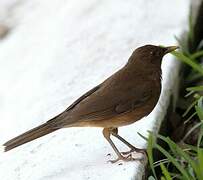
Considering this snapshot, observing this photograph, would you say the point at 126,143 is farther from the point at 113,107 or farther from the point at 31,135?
the point at 31,135

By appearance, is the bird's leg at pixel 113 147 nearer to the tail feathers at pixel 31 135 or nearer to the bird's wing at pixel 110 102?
the bird's wing at pixel 110 102

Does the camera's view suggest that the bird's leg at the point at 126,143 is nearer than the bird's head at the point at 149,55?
Yes

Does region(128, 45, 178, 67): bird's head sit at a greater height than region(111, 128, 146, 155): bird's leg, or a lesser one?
greater

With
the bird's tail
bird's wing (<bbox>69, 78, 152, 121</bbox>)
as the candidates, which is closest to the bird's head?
bird's wing (<bbox>69, 78, 152, 121</bbox>)

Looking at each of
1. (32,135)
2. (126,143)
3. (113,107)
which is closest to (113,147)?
(126,143)

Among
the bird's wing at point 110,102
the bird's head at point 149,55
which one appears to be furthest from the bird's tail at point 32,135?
the bird's head at point 149,55

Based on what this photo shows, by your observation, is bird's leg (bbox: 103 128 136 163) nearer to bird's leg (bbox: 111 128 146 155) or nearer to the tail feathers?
bird's leg (bbox: 111 128 146 155)

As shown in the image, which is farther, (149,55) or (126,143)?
(149,55)
